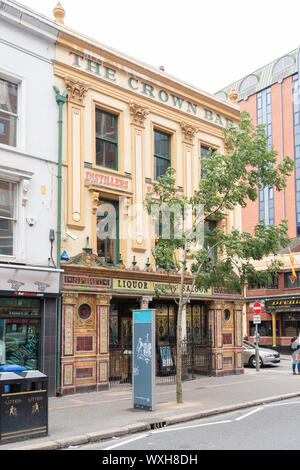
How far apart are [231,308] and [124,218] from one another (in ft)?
21.4

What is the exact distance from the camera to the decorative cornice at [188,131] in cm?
1991

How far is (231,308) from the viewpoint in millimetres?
21000

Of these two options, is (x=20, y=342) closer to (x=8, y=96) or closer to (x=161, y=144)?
(x=8, y=96)

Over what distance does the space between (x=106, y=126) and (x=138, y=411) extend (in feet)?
31.9

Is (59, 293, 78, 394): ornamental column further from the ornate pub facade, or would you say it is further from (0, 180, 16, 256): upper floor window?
(0, 180, 16, 256): upper floor window

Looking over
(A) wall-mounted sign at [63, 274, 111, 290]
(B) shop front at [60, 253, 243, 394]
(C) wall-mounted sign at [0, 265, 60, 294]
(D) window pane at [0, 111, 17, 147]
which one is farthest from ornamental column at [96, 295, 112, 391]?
(D) window pane at [0, 111, 17, 147]

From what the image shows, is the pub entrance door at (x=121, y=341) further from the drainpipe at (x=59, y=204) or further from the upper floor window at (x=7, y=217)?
the upper floor window at (x=7, y=217)

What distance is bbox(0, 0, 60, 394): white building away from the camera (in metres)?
14.2

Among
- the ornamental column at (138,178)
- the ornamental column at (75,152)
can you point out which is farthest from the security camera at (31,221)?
the ornamental column at (138,178)

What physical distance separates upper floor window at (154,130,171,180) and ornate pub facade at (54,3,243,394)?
0.14 feet

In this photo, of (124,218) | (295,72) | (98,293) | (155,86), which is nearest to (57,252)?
(98,293)

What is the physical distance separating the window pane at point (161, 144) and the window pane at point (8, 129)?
5.86 m
